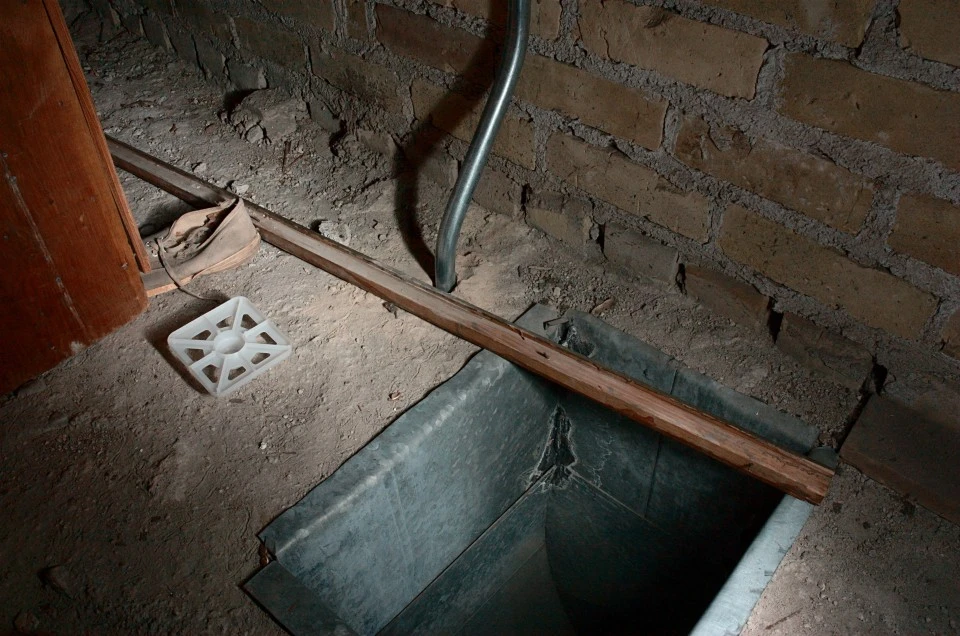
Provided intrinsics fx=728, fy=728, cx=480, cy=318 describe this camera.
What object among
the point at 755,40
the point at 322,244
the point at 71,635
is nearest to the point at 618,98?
the point at 755,40

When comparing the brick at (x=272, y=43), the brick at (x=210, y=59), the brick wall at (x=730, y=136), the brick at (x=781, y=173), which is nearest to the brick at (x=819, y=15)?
the brick wall at (x=730, y=136)

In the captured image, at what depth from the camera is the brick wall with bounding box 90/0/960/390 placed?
1210mm

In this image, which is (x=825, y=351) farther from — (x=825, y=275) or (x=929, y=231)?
(x=929, y=231)

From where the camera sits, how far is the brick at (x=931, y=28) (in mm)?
1090

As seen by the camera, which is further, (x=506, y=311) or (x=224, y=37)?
(x=224, y=37)

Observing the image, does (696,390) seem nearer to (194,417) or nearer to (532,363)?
(532,363)

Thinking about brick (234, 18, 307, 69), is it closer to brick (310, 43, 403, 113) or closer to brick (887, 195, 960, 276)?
brick (310, 43, 403, 113)

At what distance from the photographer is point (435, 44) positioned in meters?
1.77

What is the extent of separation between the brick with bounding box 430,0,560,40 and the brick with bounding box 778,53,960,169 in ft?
1.62

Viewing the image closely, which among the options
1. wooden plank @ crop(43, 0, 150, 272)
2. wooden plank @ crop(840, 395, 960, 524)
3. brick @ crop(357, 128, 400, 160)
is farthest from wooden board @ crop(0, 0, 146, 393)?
wooden plank @ crop(840, 395, 960, 524)

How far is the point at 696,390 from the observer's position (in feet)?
4.92

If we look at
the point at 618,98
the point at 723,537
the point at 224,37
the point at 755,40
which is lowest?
the point at 723,537

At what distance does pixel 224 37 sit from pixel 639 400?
5.95 ft

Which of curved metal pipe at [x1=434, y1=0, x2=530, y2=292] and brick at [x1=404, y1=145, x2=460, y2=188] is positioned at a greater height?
curved metal pipe at [x1=434, y1=0, x2=530, y2=292]
